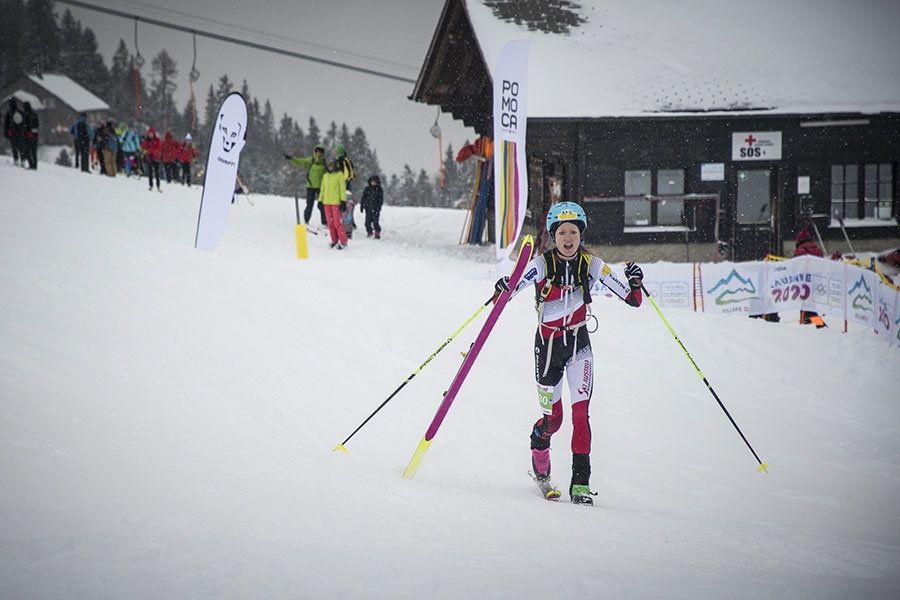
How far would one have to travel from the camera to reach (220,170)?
11766mm

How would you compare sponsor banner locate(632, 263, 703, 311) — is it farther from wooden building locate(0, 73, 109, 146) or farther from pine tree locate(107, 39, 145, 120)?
pine tree locate(107, 39, 145, 120)

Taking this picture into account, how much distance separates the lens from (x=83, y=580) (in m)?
2.91

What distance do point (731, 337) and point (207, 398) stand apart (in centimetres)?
775

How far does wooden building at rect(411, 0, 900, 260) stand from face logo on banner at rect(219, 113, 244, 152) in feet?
24.8

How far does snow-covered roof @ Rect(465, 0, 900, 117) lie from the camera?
711 inches

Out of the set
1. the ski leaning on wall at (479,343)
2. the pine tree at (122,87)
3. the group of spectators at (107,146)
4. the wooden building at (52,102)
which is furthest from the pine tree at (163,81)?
the ski leaning on wall at (479,343)

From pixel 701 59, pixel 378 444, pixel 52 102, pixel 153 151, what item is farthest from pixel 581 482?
pixel 52 102

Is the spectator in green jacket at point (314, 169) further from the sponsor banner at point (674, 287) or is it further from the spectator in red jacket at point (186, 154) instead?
the sponsor banner at point (674, 287)

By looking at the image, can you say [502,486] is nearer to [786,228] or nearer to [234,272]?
[234,272]

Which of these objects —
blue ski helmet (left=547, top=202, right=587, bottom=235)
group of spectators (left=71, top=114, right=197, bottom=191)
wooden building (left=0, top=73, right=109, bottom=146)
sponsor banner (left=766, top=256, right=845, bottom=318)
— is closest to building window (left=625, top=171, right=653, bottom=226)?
sponsor banner (left=766, top=256, right=845, bottom=318)

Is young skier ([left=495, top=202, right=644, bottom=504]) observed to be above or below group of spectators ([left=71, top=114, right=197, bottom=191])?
below

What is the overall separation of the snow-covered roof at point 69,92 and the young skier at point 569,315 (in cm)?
7079

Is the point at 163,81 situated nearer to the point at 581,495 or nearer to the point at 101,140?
the point at 101,140

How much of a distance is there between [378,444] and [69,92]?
242 ft
